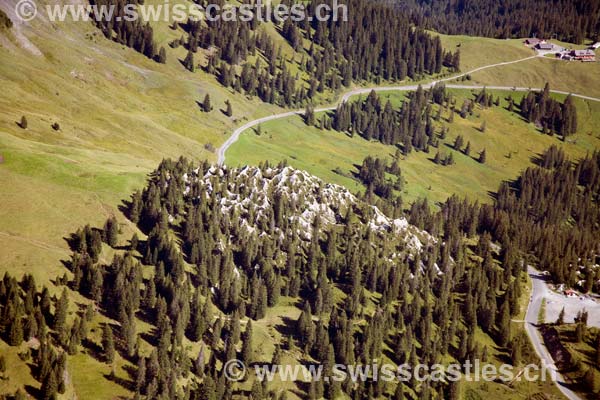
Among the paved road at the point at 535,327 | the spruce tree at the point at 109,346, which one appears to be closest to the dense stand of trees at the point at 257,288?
the spruce tree at the point at 109,346

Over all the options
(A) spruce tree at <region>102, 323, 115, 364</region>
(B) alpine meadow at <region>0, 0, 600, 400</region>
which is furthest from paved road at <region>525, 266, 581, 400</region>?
(A) spruce tree at <region>102, 323, 115, 364</region>

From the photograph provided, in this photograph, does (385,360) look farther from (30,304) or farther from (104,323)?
(30,304)

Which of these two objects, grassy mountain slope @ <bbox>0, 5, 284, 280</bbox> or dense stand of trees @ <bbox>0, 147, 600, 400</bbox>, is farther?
grassy mountain slope @ <bbox>0, 5, 284, 280</bbox>

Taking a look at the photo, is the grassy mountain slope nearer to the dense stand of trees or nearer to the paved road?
the dense stand of trees

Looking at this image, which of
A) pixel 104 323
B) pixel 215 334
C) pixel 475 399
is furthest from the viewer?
pixel 475 399

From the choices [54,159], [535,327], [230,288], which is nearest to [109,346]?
[230,288]

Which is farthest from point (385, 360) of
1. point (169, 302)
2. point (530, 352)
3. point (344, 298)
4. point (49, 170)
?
point (49, 170)

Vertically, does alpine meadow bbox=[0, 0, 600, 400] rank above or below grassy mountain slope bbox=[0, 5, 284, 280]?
below

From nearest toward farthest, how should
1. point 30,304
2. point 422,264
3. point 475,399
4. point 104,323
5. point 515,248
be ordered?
point 30,304 < point 104,323 < point 475,399 < point 422,264 < point 515,248

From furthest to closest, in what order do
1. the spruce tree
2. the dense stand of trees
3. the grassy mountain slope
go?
the grassy mountain slope < the dense stand of trees < the spruce tree
